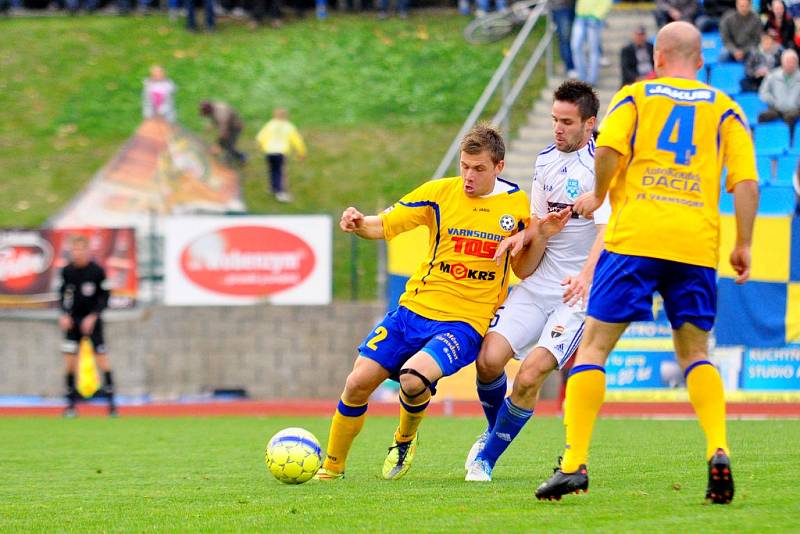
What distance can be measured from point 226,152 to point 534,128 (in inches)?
219

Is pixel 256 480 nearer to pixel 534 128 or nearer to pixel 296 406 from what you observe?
pixel 296 406

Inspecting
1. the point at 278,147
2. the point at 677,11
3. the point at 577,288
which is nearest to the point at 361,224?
the point at 577,288

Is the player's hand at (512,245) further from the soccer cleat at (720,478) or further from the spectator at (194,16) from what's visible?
the spectator at (194,16)

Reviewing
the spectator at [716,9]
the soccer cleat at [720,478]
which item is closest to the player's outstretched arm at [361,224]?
the soccer cleat at [720,478]

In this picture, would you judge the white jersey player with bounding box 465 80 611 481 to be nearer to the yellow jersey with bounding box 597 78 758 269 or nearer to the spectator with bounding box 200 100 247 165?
the yellow jersey with bounding box 597 78 758 269

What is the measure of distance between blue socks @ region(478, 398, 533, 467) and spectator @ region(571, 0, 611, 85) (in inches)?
564

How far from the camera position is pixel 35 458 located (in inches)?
406

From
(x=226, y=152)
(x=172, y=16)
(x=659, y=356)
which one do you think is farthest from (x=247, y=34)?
(x=659, y=356)

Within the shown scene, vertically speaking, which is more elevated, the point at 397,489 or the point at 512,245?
the point at 512,245

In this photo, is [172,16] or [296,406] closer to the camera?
[296,406]

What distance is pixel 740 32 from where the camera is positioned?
19.5 metres

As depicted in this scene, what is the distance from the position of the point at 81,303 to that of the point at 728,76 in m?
10.0

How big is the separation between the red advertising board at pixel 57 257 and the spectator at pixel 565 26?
7905 mm

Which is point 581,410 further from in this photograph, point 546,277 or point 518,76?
point 518,76
